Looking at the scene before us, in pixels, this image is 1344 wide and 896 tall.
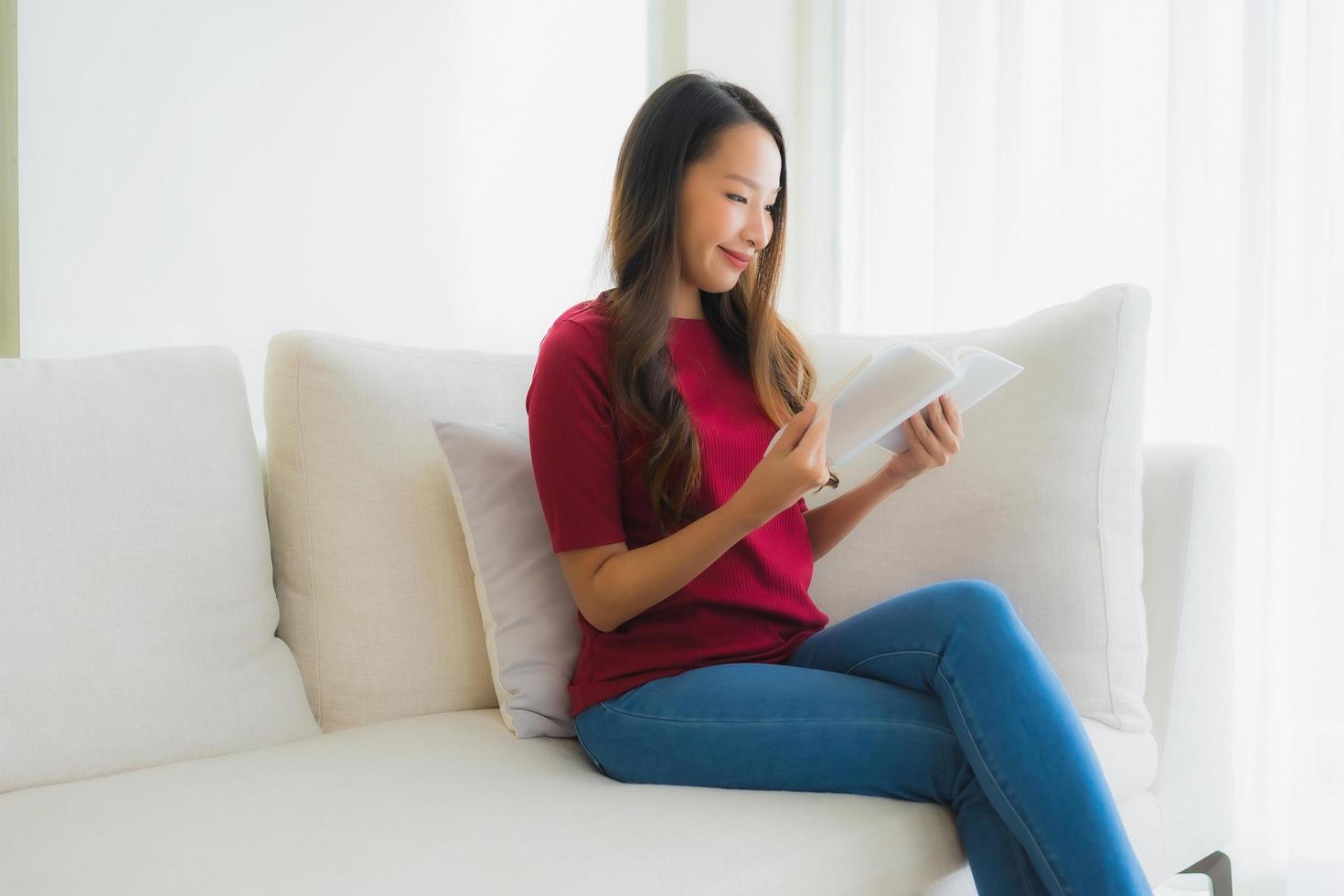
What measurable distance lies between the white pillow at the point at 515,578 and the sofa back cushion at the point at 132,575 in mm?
265

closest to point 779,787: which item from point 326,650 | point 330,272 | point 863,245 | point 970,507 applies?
point 970,507

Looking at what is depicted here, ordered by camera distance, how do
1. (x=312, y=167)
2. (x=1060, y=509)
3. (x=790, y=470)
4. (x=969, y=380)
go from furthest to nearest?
(x=312, y=167) < (x=1060, y=509) < (x=969, y=380) < (x=790, y=470)

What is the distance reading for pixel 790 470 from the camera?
1140mm

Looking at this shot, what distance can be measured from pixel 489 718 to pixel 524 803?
1.16 ft

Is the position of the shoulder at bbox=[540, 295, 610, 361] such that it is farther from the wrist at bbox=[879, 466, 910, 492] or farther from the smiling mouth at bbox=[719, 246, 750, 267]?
the wrist at bbox=[879, 466, 910, 492]

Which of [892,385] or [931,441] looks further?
[931,441]

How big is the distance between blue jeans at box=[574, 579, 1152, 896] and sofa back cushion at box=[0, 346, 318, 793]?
1.47ft

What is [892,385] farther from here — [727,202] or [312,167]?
[312,167]

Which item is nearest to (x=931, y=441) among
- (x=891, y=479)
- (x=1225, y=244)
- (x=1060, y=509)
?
(x=891, y=479)

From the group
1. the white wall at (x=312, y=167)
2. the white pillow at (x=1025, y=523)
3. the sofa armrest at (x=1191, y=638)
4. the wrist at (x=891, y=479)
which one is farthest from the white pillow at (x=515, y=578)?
the sofa armrest at (x=1191, y=638)

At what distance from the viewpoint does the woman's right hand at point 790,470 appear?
1.14 meters

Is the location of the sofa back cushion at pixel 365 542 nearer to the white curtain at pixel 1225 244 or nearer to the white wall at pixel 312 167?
the white wall at pixel 312 167

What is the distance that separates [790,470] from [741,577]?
230 mm

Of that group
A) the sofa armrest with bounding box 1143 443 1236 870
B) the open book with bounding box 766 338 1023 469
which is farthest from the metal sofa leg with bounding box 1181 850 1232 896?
the open book with bounding box 766 338 1023 469
